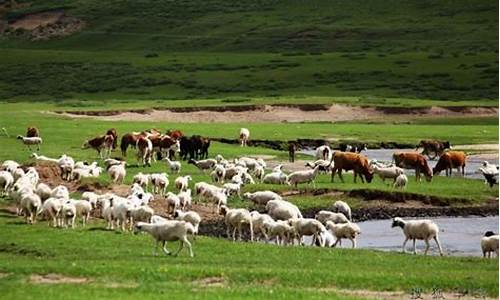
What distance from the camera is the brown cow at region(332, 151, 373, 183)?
4234 cm

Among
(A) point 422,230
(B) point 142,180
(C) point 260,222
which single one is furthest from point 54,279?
(B) point 142,180

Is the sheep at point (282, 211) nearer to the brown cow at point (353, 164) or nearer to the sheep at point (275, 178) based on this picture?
the sheep at point (275, 178)

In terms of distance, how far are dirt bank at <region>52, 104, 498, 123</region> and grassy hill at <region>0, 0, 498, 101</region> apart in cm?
1024

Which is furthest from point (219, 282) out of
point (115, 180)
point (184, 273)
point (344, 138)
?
point (344, 138)

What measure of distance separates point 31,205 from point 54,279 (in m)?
7.94

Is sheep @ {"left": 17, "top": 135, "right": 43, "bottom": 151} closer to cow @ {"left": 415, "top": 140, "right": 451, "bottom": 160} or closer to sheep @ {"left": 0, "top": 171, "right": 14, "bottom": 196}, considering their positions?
sheep @ {"left": 0, "top": 171, "right": 14, "bottom": 196}

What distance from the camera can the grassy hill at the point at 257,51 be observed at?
9744 cm

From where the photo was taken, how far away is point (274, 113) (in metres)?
79.5

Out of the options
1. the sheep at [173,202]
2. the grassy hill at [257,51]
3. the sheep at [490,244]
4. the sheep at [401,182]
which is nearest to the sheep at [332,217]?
the sheep at [173,202]

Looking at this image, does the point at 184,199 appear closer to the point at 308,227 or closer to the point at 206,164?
the point at 308,227

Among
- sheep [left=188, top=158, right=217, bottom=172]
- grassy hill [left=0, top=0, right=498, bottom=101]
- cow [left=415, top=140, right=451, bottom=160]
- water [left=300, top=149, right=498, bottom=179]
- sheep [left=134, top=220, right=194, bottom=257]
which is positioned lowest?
water [left=300, top=149, right=498, bottom=179]

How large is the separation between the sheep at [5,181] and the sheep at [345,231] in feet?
37.2

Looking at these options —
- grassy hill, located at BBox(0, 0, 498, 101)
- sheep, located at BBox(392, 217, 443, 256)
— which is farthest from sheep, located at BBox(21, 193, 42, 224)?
grassy hill, located at BBox(0, 0, 498, 101)

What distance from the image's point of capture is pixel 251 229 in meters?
29.1
